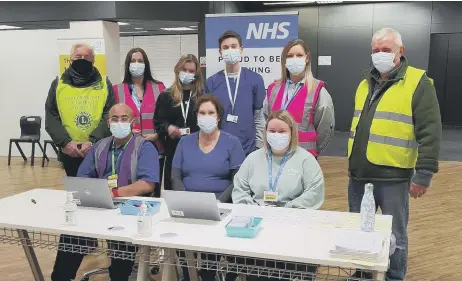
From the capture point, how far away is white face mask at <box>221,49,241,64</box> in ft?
11.6

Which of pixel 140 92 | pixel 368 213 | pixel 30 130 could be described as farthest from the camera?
pixel 30 130

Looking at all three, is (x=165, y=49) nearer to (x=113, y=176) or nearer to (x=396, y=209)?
(x=113, y=176)

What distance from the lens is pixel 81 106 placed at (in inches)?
137

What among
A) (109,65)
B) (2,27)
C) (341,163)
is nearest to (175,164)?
(109,65)

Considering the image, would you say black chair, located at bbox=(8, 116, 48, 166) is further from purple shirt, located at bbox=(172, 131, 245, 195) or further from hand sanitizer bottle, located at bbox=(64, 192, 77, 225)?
hand sanitizer bottle, located at bbox=(64, 192, 77, 225)

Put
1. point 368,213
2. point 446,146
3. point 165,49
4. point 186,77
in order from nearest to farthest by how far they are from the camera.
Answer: point 368,213, point 186,77, point 446,146, point 165,49

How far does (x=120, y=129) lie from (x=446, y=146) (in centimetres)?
793

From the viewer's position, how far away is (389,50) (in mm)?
2680

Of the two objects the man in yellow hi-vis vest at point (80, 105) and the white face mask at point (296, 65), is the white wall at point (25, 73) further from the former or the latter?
the white face mask at point (296, 65)

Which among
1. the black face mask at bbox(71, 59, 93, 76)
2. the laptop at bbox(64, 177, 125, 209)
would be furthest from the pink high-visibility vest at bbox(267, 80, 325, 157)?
the black face mask at bbox(71, 59, 93, 76)

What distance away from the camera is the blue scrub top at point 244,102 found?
11.7ft

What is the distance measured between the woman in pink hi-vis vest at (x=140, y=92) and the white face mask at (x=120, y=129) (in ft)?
2.27

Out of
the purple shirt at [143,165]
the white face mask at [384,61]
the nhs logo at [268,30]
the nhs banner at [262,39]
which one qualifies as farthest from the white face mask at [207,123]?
the nhs logo at [268,30]

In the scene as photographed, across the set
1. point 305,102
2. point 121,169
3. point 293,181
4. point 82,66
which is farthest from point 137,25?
point 293,181
